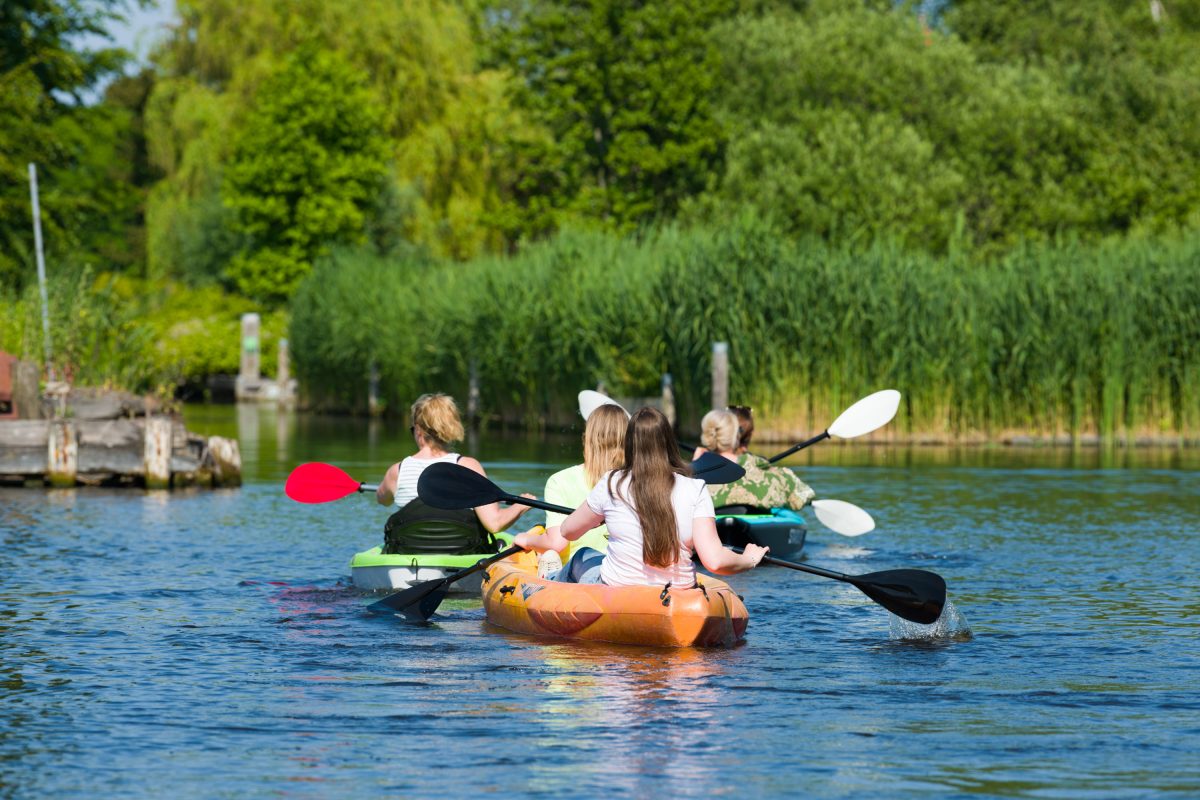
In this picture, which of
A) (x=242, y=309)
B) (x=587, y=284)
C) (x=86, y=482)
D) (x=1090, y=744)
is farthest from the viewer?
(x=242, y=309)

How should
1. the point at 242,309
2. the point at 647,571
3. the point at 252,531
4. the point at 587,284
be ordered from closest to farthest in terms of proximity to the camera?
the point at 647,571
the point at 252,531
the point at 587,284
the point at 242,309

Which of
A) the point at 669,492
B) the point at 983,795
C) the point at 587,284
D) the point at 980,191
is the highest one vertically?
the point at 980,191

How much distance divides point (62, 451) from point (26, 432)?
395 mm

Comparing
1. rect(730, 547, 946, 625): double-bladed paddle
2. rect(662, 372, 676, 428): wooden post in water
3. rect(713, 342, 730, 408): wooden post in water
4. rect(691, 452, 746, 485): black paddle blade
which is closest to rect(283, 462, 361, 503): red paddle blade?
rect(691, 452, 746, 485): black paddle blade

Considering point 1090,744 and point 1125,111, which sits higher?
point 1125,111

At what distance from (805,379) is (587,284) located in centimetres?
435

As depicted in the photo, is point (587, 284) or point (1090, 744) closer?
point (1090, 744)

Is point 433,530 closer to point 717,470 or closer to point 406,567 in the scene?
point 406,567

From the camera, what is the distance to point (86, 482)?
1908cm

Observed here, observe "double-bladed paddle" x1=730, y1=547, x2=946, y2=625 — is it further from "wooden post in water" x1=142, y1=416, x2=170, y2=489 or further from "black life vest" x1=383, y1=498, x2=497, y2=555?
"wooden post in water" x1=142, y1=416, x2=170, y2=489

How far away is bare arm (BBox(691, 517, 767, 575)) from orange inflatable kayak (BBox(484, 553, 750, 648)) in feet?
0.84

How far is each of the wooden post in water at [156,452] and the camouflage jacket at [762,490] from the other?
6.96 metres

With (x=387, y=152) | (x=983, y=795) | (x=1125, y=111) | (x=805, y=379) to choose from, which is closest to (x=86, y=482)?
(x=805, y=379)

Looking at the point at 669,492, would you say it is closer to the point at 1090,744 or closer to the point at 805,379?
the point at 1090,744
